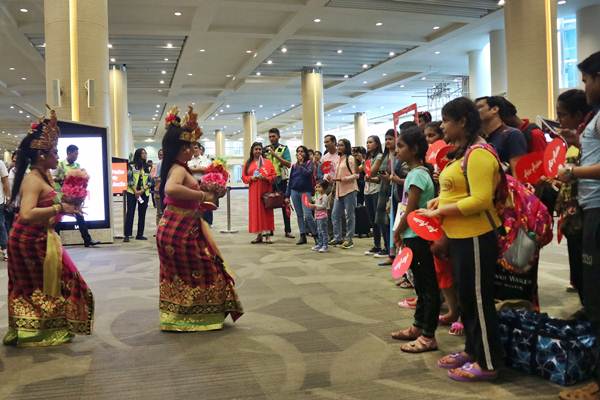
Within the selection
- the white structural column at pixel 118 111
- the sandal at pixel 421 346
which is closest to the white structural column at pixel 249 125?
the white structural column at pixel 118 111

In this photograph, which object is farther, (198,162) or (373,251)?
(198,162)

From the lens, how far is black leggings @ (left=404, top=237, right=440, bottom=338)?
296cm

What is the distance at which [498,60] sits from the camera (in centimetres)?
1611

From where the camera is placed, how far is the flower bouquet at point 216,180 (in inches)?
144

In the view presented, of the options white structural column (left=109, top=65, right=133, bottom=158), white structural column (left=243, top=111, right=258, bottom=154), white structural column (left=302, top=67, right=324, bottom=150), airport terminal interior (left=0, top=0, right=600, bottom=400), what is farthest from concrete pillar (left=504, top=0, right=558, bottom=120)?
white structural column (left=243, top=111, right=258, bottom=154)

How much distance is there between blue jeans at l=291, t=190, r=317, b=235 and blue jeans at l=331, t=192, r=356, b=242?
413mm

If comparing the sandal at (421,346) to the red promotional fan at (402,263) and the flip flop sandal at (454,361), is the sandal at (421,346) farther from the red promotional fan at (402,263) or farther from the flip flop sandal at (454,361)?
the red promotional fan at (402,263)

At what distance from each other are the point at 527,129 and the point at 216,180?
2.28m

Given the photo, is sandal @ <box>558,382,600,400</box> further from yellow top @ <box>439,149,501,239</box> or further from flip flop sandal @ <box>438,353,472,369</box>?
yellow top @ <box>439,149,501,239</box>

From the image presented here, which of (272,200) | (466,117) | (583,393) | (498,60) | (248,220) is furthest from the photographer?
(498,60)

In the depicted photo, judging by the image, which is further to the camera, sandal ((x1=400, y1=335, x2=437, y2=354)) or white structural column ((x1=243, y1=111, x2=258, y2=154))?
white structural column ((x1=243, y1=111, x2=258, y2=154))

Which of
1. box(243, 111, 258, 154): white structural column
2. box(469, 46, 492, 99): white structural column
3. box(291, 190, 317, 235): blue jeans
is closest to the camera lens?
box(291, 190, 317, 235): blue jeans

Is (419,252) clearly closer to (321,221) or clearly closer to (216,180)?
(216,180)

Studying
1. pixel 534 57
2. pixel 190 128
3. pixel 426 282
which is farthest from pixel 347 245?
pixel 534 57
